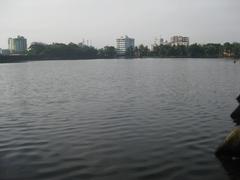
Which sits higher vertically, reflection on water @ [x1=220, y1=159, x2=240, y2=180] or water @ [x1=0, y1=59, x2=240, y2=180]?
water @ [x1=0, y1=59, x2=240, y2=180]

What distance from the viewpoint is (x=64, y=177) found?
1453 cm

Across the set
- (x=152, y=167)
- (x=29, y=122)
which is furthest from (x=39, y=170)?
(x=29, y=122)

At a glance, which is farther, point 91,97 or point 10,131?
point 91,97

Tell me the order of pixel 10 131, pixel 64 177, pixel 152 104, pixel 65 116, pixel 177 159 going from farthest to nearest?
pixel 152 104 < pixel 65 116 < pixel 10 131 < pixel 177 159 < pixel 64 177

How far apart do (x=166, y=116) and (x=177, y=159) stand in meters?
11.1

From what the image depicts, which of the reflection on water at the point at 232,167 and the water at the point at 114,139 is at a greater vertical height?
the water at the point at 114,139

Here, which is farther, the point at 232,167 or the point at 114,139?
the point at 114,139

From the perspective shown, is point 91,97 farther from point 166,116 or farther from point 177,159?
point 177,159

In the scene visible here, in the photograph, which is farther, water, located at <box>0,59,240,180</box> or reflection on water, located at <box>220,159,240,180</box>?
water, located at <box>0,59,240,180</box>

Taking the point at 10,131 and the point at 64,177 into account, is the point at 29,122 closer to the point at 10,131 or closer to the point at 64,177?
the point at 10,131

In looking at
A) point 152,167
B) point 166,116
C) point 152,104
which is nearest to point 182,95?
point 152,104

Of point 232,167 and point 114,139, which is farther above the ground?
point 114,139

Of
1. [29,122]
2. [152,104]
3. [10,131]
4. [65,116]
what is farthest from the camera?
[152,104]

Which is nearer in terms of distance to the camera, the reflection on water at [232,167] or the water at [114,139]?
the reflection on water at [232,167]
